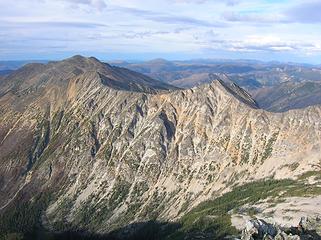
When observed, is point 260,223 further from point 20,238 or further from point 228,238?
point 20,238

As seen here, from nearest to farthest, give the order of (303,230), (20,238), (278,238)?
1. (278,238)
2. (303,230)
3. (20,238)

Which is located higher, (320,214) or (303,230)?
(303,230)

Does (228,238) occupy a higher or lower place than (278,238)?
lower

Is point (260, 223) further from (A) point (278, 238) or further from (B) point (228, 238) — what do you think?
(B) point (228, 238)

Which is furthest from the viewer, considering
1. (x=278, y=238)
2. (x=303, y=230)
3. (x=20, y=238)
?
(x=20, y=238)

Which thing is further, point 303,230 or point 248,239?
point 303,230

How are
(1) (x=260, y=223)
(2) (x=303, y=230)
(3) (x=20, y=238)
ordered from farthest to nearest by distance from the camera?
1. (3) (x=20, y=238)
2. (2) (x=303, y=230)
3. (1) (x=260, y=223)

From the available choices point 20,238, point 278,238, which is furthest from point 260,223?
point 20,238

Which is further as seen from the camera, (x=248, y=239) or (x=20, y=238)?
(x=20, y=238)

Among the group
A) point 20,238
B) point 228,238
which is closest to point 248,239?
point 228,238
